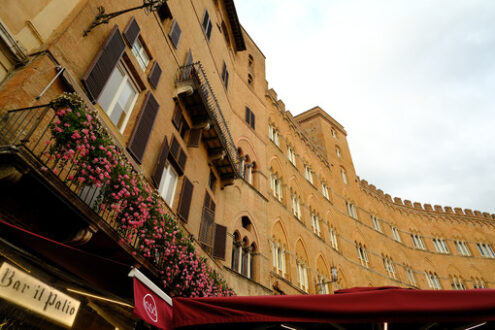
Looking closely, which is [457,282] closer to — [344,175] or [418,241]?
[418,241]

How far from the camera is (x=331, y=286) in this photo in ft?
57.4

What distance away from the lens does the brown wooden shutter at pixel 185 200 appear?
832cm

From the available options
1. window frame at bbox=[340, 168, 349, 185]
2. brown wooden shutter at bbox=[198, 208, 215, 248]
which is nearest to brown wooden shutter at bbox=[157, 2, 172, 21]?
brown wooden shutter at bbox=[198, 208, 215, 248]

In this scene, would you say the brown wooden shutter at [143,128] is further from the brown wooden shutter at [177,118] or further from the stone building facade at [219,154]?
the brown wooden shutter at [177,118]

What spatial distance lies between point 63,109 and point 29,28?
1765 mm

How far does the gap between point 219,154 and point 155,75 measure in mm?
3984

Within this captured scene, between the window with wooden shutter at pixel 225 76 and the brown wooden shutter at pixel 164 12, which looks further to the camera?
the window with wooden shutter at pixel 225 76

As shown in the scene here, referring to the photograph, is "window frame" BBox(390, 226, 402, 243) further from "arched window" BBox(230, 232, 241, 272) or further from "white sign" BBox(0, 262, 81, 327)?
"white sign" BBox(0, 262, 81, 327)

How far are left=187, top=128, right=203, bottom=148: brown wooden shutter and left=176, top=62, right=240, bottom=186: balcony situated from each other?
7.6 inches

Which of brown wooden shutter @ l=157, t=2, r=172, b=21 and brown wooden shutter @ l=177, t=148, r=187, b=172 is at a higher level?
brown wooden shutter @ l=157, t=2, r=172, b=21

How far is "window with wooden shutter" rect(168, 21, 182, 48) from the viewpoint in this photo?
9.82 metres

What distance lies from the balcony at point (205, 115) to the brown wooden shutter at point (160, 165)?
84.6 inches

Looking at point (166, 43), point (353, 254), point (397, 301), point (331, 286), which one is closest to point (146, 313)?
point (397, 301)

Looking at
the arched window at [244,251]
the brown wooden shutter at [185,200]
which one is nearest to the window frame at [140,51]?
the brown wooden shutter at [185,200]
